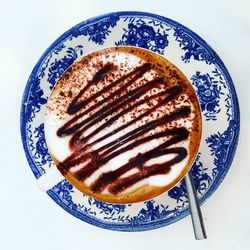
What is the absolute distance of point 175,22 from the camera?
1045 millimetres

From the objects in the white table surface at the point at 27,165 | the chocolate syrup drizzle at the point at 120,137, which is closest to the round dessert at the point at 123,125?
the chocolate syrup drizzle at the point at 120,137

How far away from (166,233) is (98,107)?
338mm

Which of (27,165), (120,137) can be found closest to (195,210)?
(120,137)

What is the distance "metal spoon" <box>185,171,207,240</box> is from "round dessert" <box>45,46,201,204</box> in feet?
0.21

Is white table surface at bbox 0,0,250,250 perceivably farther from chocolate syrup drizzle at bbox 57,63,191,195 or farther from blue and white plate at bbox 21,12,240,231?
chocolate syrup drizzle at bbox 57,63,191,195

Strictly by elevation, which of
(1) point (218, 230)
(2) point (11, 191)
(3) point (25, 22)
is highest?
(3) point (25, 22)

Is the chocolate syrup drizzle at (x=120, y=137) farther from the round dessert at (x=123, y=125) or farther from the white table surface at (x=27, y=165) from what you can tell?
the white table surface at (x=27, y=165)

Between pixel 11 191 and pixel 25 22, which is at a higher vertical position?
pixel 25 22

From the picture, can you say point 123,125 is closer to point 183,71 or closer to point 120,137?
point 120,137

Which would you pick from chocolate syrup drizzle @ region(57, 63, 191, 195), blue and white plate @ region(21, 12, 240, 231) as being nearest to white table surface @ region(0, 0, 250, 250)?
blue and white plate @ region(21, 12, 240, 231)

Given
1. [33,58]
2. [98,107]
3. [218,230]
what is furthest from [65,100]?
[218,230]

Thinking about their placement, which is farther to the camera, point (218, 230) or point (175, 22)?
point (218, 230)

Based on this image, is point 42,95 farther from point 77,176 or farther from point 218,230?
point 218,230

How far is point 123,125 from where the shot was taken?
101cm
